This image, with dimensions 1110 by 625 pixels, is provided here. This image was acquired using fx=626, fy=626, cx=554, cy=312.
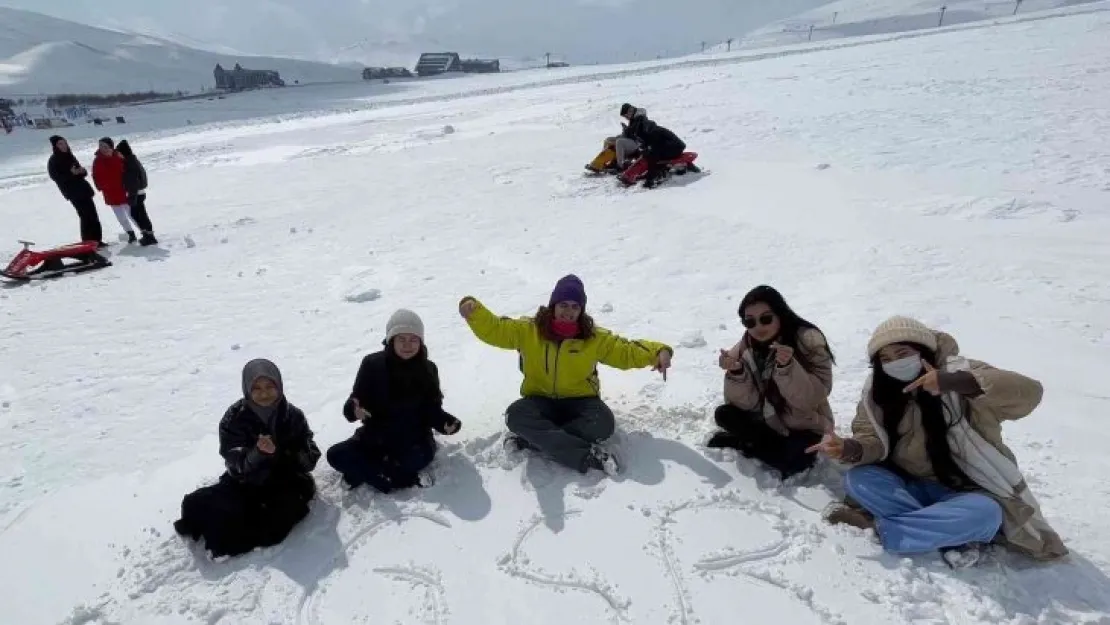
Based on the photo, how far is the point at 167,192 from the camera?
46.1 feet

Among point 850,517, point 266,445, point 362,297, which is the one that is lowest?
point 362,297

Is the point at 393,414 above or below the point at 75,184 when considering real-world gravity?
below

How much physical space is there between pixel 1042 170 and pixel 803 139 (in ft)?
14.0

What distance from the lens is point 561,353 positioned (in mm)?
4090

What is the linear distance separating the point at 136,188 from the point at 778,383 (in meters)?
10.5

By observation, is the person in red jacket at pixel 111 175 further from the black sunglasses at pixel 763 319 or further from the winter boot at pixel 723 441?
the black sunglasses at pixel 763 319

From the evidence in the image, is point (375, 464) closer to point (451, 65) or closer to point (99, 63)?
point (451, 65)

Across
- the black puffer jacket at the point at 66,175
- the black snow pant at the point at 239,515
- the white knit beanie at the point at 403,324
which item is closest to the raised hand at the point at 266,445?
the black snow pant at the point at 239,515

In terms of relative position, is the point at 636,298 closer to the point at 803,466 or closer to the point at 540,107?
the point at 803,466

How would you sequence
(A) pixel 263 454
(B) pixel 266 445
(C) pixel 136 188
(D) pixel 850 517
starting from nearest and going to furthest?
(D) pixel 850 517 < (B) pixel 266 445 < (A) pixel 263 454 < (C) pixel 136 188

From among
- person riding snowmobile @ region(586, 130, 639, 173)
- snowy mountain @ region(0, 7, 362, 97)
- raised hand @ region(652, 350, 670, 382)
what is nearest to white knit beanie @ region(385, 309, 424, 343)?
raised hand @ region(652, 350, 670, 382)

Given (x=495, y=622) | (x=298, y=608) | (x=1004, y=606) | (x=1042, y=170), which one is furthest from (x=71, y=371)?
(x=1042, y=170)

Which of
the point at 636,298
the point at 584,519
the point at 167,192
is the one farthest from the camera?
the point at 167,192

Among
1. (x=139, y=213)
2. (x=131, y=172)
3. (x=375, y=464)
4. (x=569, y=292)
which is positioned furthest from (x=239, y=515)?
(x=131, y=172)
